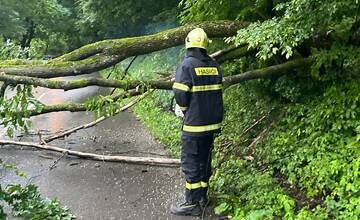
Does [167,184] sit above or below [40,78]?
below

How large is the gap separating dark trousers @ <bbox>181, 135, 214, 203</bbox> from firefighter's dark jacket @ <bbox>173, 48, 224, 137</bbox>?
108 millimetres

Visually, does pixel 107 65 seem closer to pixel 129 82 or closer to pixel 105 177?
pixel 129 82

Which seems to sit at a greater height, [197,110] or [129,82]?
[129,82]

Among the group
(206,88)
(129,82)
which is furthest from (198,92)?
(129,82)

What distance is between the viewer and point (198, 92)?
16.4 feet

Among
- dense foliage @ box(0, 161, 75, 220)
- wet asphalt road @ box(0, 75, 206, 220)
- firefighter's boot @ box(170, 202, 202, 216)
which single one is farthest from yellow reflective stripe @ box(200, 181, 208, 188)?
dense foliage @ box(0, 161, 75, 220)

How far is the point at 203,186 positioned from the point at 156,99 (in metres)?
7.48

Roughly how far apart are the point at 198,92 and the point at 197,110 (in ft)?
0.67

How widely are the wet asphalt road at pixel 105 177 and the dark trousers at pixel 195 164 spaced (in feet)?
1.30

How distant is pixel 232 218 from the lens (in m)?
4.77

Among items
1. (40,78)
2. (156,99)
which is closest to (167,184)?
(40,78)

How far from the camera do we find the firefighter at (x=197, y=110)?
4996 mm

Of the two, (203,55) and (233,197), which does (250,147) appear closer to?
(233,197)

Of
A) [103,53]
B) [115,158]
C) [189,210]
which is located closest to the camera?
[189,210]
